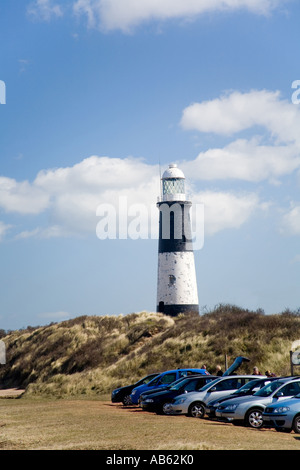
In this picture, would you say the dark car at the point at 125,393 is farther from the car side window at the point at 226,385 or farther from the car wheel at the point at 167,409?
the car side window at the point at 226,385

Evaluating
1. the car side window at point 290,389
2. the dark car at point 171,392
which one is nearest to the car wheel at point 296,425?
the car side window at point 290,389

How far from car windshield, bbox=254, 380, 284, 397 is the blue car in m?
7.51

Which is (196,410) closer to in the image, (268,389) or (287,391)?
(268,389)

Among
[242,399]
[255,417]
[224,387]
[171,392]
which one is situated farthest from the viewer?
[171,392]

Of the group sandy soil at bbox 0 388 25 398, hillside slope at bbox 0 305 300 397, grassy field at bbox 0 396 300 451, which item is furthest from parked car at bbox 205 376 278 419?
sandy soil at bbox 0 388 25 398

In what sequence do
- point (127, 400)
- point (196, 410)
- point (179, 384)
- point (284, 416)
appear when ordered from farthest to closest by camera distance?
point (127, 400) < point (179, 384) < point (196, 410) < point (284, 416)

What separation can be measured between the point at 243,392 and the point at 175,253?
33.9 m

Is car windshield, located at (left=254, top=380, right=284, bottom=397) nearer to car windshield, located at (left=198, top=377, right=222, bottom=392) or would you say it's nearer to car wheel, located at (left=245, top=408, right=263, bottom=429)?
car wheel, located at (left=245, top=408, right=263, bottom=429)

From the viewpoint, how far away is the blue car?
29.4m

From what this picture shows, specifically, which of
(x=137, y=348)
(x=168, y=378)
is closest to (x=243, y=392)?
(x=168, y=378)

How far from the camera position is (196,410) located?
24109 mm

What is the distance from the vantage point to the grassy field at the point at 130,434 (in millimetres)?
16234

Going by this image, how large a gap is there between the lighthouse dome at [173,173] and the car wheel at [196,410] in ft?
118
